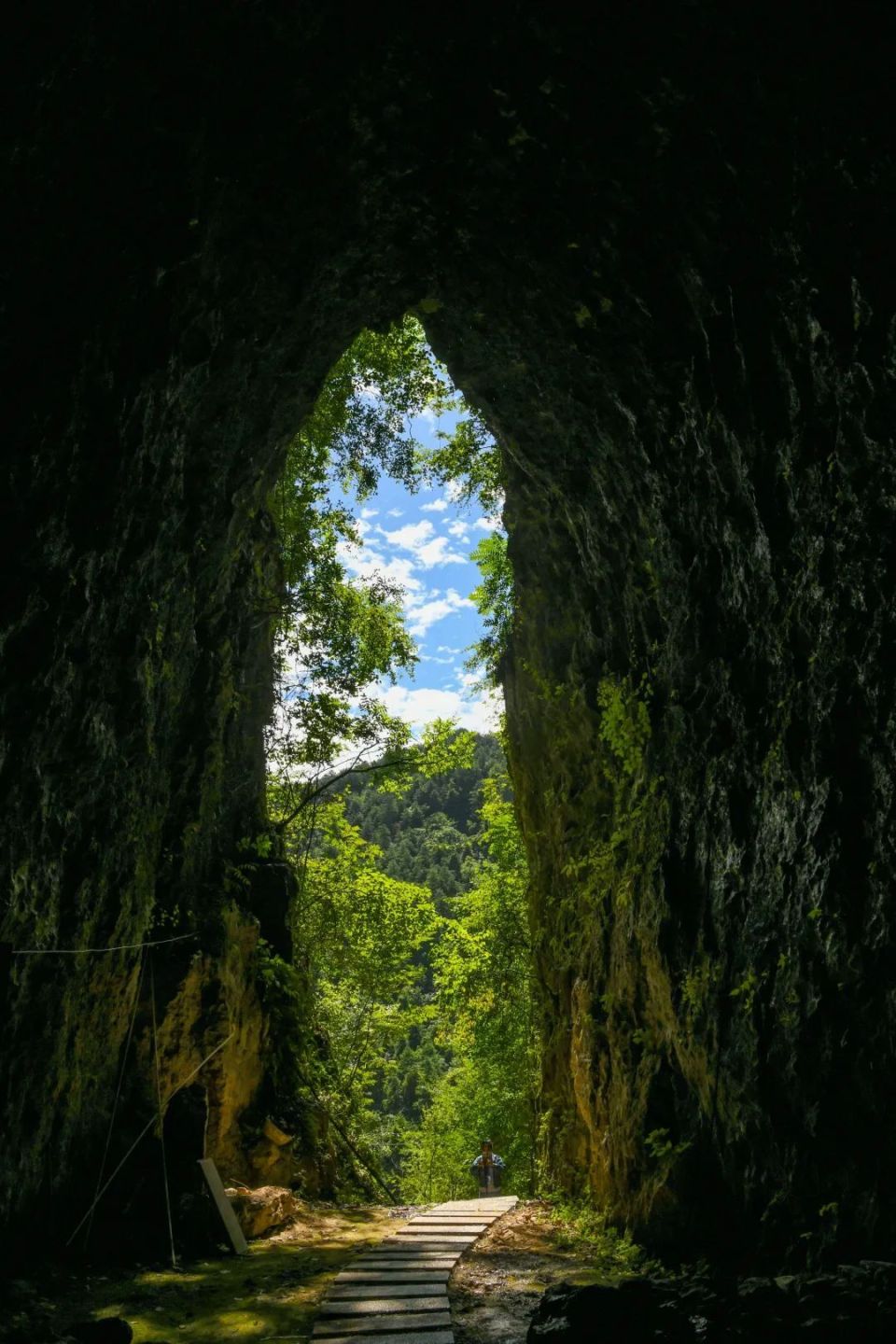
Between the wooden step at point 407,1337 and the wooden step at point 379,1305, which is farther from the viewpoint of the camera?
the wooden step at point 379,1305

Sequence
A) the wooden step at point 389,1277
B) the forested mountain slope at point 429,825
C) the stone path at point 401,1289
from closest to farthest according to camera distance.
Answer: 1. the stone path at point 401,1289
2. the wooden step at point 389,1277
3. the forested mountain slope at point 429,825

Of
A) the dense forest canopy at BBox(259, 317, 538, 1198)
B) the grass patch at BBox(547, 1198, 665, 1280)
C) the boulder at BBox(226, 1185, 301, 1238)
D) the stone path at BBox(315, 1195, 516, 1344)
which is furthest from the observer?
the dense forest canopy at BBox(259, 317, 538, 1198)

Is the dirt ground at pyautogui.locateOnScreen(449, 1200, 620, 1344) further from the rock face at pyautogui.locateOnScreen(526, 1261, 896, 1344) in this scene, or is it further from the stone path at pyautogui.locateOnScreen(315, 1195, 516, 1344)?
the rock face at pyautogui.locateOnScreen(526, 1261, 896, 1344)

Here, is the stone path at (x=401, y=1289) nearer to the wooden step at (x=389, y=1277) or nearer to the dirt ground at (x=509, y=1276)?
the wooden step at (x=389, y=1277)

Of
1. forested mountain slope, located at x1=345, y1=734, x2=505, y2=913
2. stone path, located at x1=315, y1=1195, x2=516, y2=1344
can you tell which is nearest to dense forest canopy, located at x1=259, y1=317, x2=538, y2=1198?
stone path, located at x1=315, y1=1195, x2=516, y2=1344

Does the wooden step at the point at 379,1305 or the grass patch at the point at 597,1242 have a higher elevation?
the wooden step at the point at 379,1305

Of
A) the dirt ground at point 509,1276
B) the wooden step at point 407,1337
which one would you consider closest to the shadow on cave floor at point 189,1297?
the wooden step at point 407,1337

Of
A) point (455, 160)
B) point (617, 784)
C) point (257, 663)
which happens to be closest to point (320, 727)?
point (257, 663)

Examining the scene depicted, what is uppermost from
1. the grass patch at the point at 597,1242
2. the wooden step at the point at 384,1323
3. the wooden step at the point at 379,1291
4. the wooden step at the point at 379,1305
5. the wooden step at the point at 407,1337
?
the wooden step at the point at 407,1337

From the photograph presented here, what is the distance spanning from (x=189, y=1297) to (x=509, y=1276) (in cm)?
250

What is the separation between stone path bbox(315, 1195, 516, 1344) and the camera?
5219mm

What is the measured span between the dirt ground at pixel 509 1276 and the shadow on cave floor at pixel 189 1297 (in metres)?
1.07

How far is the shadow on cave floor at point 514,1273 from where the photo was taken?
17.9 feet

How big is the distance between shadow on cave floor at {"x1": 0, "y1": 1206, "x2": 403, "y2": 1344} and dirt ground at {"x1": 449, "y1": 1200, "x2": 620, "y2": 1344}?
3.52ft
